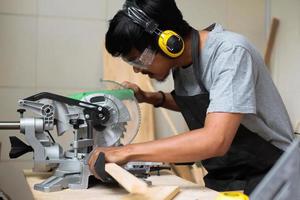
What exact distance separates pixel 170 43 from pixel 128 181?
1.69ft

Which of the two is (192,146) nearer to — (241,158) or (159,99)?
(241,158)

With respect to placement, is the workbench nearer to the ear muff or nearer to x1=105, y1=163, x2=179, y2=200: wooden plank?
x1=105, y1=163, x2=179, y2=200: wooden plank

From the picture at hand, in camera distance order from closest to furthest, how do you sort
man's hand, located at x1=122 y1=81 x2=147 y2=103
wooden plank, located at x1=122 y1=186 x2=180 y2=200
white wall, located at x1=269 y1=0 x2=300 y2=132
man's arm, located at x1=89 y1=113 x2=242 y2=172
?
1. wooden plank, located at x1=122 y1=186 x2=180 y2=200
2. man's arm, located at x1=89 y1=113 x2=242 y2=172
3. man's hand, located at x1=122 y1=81 x2=147 y2=103
4. white wall, located at x1=269 y1=0 x2=300 y2=132

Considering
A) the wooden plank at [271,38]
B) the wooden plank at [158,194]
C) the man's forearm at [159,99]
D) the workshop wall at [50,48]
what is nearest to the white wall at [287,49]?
the wooden plank at [271,38]

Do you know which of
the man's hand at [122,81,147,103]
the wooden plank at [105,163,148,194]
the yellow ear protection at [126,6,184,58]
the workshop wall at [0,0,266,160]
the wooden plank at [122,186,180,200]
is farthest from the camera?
the workshop wall at [0,0,266,160]

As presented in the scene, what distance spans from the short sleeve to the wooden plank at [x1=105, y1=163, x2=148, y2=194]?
33 centimetres

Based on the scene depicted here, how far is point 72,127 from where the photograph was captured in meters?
1.40

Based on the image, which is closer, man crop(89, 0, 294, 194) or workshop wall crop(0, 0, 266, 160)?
man crop(89, 0, 294, 194)

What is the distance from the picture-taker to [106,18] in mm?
2293

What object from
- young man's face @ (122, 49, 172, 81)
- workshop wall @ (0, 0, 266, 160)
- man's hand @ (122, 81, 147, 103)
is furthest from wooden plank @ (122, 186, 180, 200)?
workshop wall @ (0, 0, 266, 160)

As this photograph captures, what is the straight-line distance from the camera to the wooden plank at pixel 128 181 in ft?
3.12

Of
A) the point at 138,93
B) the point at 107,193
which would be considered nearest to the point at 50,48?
the point at 138,93

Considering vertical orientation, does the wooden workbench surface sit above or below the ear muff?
below

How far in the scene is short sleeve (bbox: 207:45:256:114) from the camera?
1230 millimetres
